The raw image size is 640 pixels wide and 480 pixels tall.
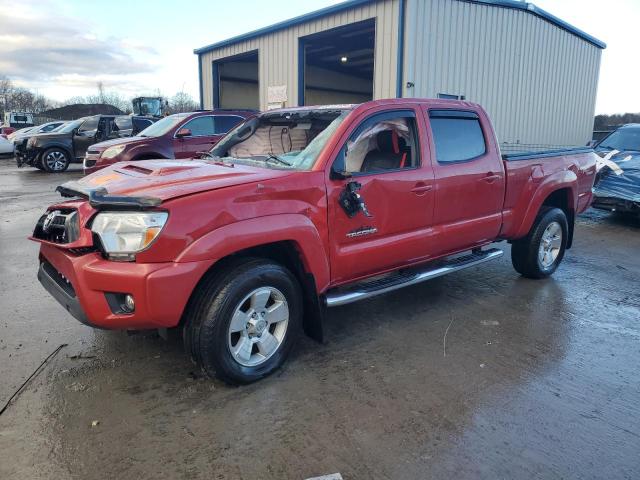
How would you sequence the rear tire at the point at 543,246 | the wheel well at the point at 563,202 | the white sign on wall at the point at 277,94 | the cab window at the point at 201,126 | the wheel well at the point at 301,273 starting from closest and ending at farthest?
the wheel well at the point at 301,273 → the rear tire at the point at 543,246 → the wheel well at the point at 563,202 → the cab window at the point at 201,126 → the white sign on wall at the point at 277,94

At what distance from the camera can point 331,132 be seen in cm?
365

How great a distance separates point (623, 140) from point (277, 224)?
9.39 meters

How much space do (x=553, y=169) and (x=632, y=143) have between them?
18.7 feet

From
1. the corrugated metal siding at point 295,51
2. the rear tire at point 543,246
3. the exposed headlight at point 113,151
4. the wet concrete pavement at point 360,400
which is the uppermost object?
the corrugated metal siding at point 295,51

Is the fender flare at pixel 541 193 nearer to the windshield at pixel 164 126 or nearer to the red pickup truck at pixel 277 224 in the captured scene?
the red pickup truck at pixel 277 224

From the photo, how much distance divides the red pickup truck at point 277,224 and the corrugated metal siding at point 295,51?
7.00 meters

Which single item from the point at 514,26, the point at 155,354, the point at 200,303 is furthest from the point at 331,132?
the point at 514,26

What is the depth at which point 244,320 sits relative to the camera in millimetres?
3146

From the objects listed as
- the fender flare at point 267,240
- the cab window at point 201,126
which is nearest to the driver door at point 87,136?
the cab window at point 201,126

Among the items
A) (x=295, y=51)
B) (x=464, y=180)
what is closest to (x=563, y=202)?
(x=464, y=180)

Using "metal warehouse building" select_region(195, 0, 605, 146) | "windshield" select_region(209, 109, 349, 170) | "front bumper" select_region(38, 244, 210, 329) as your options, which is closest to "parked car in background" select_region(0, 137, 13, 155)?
"metal warehouse building" select_region(195, 0, 605, 146)

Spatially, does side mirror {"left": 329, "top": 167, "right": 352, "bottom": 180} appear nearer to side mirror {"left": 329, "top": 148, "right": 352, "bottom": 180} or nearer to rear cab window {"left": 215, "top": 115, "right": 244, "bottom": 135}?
side mirror {"left": 329, "top": 148, "right": 352, "bottom": 180}

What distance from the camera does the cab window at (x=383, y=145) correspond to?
376 cm

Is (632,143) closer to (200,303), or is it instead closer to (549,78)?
(549,78)
